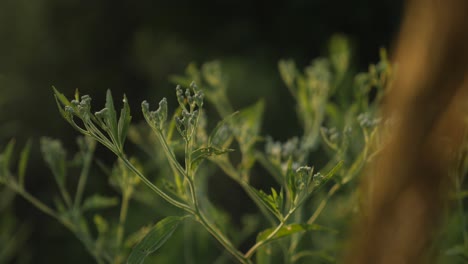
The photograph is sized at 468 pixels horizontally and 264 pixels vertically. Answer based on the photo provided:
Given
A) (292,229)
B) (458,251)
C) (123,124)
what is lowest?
(458,251)

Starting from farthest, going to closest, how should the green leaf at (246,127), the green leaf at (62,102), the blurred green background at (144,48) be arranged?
the blurred green background at (144,48)
the green leaf at (246,127)
the green leaf at (62,102)

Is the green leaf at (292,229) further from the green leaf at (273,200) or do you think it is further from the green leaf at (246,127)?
the green leaf at (246,127)

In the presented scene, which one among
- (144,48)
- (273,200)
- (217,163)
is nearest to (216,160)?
(217,163)

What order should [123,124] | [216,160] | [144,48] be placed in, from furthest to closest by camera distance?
[144,48] → [216,160] → [123,124]

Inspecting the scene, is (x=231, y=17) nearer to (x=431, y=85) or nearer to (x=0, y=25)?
(x=0, y=25)

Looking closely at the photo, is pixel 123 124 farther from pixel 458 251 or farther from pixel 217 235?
pixel 458 251

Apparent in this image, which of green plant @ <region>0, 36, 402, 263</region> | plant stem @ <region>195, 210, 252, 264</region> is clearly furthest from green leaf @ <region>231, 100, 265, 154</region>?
plant stem @ <region>195, 210, 252, 264</region>

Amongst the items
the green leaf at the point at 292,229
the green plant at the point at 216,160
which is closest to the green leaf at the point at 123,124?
the green plant at the point at 216,160

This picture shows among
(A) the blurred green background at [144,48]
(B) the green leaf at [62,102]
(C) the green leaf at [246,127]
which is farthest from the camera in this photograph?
(A) the blurred green background at [144,48]

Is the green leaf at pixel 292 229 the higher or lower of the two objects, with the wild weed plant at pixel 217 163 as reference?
lower
